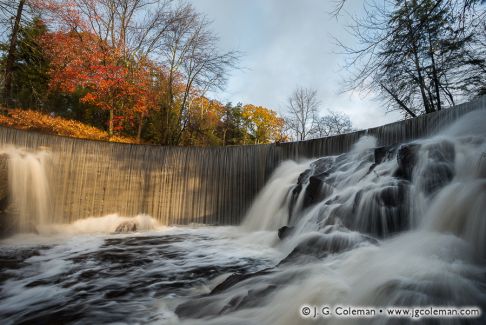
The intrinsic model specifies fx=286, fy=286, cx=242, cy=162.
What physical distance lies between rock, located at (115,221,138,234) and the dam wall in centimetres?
85

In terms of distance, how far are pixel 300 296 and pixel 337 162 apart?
5.64 meters

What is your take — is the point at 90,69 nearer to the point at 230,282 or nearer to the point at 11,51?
the point at 11,51

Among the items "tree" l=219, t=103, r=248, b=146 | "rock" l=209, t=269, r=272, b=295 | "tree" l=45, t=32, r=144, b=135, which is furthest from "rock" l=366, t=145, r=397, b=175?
"tree" l=219, t=103, r=248, b=146

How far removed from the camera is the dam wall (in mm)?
9469

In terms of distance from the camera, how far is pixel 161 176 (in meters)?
10.8

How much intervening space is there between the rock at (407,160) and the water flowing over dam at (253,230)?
0.07 feet

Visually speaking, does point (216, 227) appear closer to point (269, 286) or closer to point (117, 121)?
point (269, 286)

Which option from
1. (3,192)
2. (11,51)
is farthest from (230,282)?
(11,51)

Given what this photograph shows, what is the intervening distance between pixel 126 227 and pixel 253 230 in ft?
13.6

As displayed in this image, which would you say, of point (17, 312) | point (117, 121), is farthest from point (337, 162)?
point (117, 121)

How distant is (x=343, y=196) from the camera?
5.88 metres

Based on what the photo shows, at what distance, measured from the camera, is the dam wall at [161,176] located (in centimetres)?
947

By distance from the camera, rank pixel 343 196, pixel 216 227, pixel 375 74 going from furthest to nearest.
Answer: pixel 216 227 → pixel 343 196 → pixel 375 74

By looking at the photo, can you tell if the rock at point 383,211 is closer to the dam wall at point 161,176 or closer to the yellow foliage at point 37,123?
the dam wall at point 161,176
